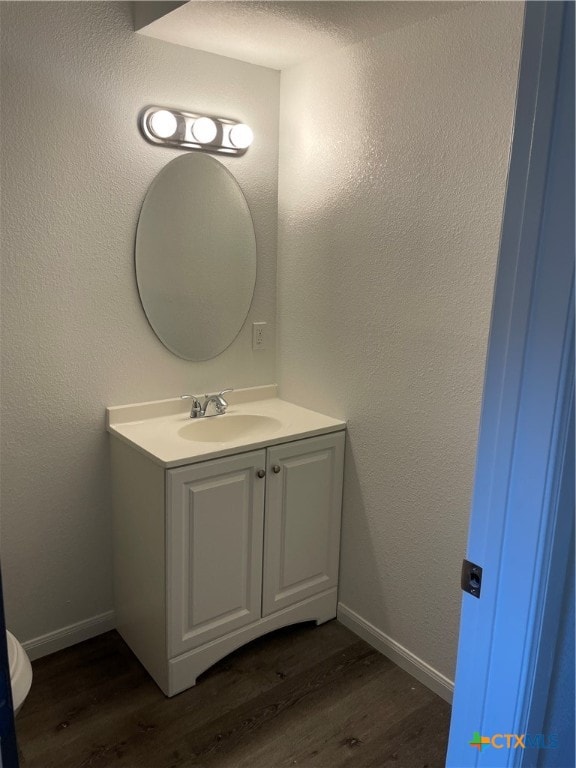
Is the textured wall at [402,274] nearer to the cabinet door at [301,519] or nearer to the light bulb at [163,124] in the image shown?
the cabinet door at [301,519]

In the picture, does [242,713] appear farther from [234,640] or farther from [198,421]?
[198,421]

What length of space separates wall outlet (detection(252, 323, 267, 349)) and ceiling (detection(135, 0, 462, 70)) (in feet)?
3.36

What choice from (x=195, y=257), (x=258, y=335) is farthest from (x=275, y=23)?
(x=258, y=335)

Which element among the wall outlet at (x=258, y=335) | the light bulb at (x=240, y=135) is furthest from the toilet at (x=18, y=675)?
the light bulb at (x=240, y=135)

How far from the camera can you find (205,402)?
8.01ft

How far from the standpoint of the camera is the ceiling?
186 centimetres

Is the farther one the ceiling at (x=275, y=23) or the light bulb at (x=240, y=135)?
the light bulb at (x=240, y=135)

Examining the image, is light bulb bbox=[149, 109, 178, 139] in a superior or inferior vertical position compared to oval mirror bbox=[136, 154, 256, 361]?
superior

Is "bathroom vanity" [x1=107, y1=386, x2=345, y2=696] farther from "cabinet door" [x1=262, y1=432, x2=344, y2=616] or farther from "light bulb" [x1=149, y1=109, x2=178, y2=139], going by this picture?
"light bulb" [x1=149, y1=109, x2=178, y2=139]

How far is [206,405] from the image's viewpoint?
2.43 meters

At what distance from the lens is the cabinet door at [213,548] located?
201cm

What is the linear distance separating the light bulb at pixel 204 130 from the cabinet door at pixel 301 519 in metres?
1.16

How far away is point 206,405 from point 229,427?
0.13 m

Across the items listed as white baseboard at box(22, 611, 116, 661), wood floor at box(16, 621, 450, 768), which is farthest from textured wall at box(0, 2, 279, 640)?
wood floor at box(16, 621, 450, 768)
